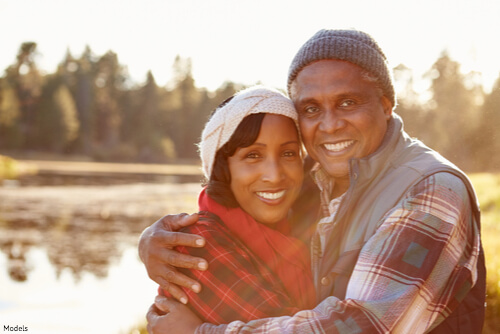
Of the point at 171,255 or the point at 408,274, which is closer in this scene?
the point at 408,274

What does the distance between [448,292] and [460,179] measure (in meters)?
0.49

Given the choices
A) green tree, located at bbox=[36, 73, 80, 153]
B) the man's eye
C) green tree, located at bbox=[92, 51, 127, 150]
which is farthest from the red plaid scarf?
green tree, located at bbox=[92, 51, 127, 150]

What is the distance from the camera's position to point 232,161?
2988 millimetres

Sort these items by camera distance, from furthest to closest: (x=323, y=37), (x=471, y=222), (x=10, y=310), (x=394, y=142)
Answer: (x=10, y=310) → (x=323, y=37) → (x=394, y=142) → (x=471, y=222)

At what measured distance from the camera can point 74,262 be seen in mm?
12180

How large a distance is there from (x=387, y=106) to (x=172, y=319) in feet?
5.44

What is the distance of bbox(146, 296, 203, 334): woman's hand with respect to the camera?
7.95 ft

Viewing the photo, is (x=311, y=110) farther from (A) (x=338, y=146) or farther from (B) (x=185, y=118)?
(B) (x=185, y=118)

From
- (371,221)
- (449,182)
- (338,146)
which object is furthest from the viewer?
(338,146)

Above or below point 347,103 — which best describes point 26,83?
below

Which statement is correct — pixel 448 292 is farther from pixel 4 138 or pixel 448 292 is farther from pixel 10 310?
pixel 4 138

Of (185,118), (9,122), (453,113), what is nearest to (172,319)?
(453,113)

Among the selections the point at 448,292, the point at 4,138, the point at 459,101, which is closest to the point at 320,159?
the point at 448,292

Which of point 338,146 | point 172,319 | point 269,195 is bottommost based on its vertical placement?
point 172,319
